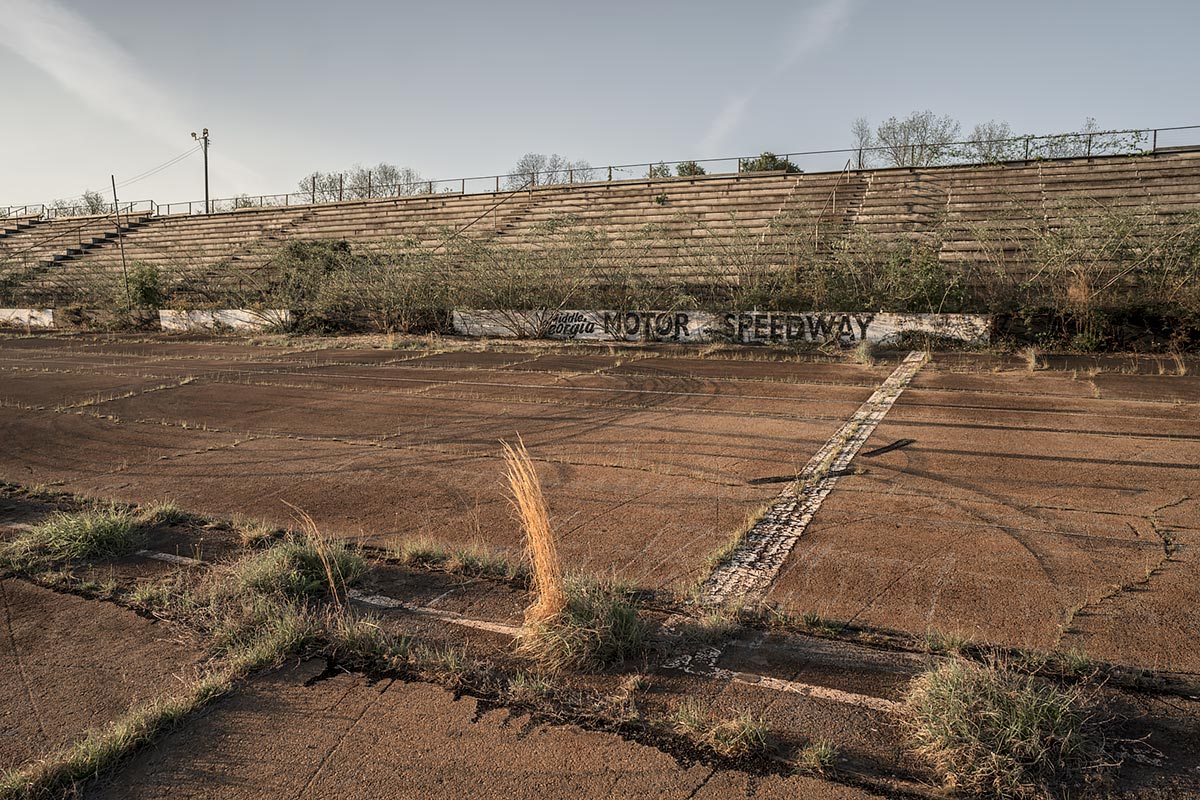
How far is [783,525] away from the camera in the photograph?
6027 mm

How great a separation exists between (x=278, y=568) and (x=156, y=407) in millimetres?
9278

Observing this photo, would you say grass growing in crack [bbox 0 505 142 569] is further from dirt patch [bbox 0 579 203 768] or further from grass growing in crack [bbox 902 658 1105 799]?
grass growing in crack [bbox 902 658 1105 799]

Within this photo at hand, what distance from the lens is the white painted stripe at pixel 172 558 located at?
5.34m

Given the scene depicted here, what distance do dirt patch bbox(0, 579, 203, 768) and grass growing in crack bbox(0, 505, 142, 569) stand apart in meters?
0.52

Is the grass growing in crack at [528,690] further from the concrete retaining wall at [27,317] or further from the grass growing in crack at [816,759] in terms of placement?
the concrete retaining wall at [27,317]

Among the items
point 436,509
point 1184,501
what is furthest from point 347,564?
point 1184,501

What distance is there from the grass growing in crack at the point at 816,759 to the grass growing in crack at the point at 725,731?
15 centimetres

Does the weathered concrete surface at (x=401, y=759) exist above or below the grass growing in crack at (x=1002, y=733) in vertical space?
below

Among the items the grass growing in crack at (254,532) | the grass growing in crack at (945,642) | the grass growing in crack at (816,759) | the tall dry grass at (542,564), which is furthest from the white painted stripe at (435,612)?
the grass growing in crack at (945,642)

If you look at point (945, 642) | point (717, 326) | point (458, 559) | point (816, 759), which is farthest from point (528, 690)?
point (717, 326)

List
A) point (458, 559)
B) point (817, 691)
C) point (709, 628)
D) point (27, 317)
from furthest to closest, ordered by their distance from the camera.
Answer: point (27, 317) → point (458, 559) → point (709, 628) → point (817, 691)

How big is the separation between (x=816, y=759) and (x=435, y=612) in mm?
2494

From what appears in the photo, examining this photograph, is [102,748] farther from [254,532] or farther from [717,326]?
[717,326]

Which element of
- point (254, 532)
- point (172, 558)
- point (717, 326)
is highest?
point (717, 326)
